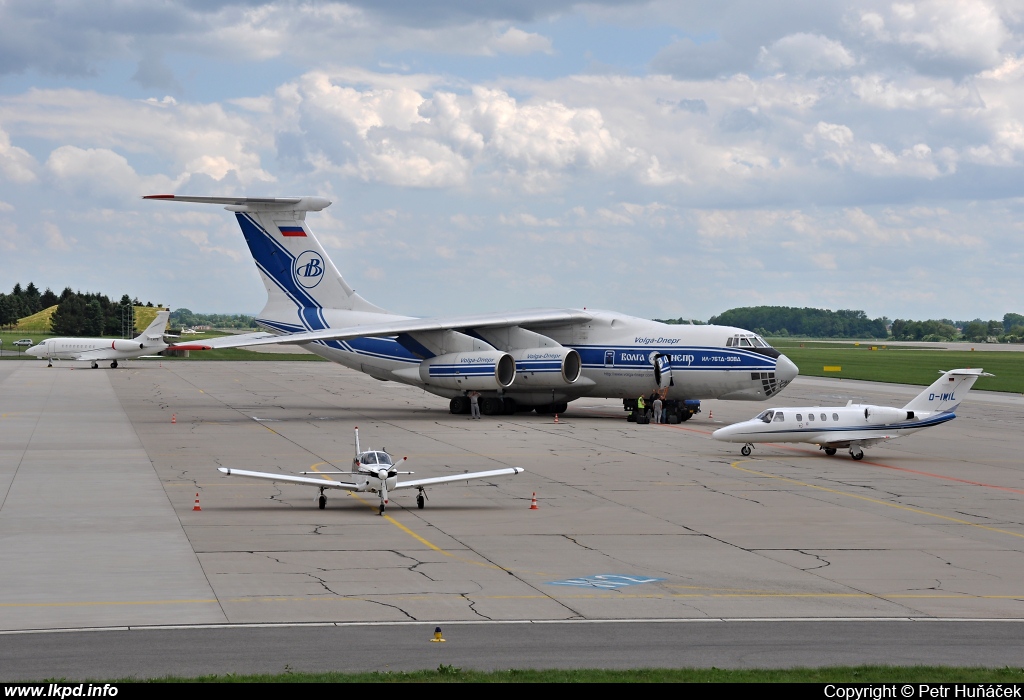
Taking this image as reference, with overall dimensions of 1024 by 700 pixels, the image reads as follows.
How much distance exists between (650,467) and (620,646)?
17.3m

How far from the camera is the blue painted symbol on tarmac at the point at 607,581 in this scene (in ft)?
52.7

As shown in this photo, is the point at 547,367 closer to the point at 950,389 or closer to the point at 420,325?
the point at 420,325

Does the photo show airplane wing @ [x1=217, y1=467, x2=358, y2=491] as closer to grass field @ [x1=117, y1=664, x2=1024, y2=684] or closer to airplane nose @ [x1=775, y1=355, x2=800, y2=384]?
grass field @ [x1=117, y1=664, x2=1024, y2=684]

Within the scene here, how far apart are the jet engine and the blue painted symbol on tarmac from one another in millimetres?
17594

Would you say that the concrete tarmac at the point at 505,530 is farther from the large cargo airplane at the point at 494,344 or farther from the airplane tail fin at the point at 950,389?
the large cargo airplane at the point at 494,344

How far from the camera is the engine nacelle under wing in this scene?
143 feet

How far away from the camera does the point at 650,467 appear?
98.1 ft

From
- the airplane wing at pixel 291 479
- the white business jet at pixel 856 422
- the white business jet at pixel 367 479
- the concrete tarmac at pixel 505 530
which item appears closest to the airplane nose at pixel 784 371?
the concrete tarmac at pixel 505 530

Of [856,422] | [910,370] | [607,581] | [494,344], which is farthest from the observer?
[910,370]

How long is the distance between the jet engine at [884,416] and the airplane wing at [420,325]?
1506 centimetres

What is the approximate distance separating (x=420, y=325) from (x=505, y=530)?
23.3m

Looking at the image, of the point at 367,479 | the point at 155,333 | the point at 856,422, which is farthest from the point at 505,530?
the point at 155,333

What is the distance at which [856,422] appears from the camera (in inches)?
1271

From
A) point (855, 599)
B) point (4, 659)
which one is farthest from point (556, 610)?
point (4, 659)
